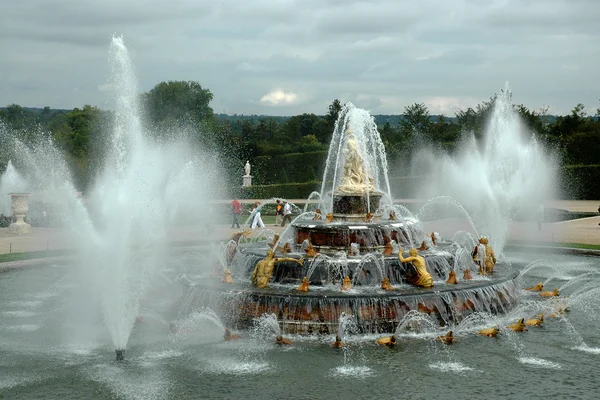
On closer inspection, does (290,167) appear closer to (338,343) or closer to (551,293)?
(551,293)

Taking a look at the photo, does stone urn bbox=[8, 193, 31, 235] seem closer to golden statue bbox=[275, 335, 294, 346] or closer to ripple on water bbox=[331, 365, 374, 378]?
golden statue bbox=[275, 335, 294, 346]

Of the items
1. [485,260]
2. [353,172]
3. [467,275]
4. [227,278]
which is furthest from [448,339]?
[353,172]

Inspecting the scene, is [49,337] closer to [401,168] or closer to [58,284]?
[58,284]

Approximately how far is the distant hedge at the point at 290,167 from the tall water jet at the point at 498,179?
15611 millimetres

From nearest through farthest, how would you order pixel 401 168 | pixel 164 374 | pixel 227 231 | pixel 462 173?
pixel 164 374, pixel 227 231, pixel 462 173, pixel 401 168

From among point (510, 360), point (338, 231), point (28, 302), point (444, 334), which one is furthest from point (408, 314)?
point (28, 302)

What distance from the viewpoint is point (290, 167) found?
7600cm

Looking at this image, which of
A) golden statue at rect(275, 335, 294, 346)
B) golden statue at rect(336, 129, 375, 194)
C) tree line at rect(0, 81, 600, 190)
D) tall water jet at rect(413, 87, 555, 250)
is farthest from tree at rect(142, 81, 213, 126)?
golden statue at rect(275, 335, 294, 346)

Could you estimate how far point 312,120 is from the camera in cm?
11344

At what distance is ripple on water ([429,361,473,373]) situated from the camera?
1249cm

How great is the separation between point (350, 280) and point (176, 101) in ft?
253

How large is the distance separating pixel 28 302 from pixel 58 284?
263cm

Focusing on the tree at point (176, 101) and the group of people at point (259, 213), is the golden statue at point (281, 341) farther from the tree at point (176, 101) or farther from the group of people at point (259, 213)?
the tree at point (176, 101)

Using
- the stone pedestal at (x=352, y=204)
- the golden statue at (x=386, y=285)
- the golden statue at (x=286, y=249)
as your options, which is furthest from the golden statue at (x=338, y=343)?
the stone pedestal at (x=352, y=204)
